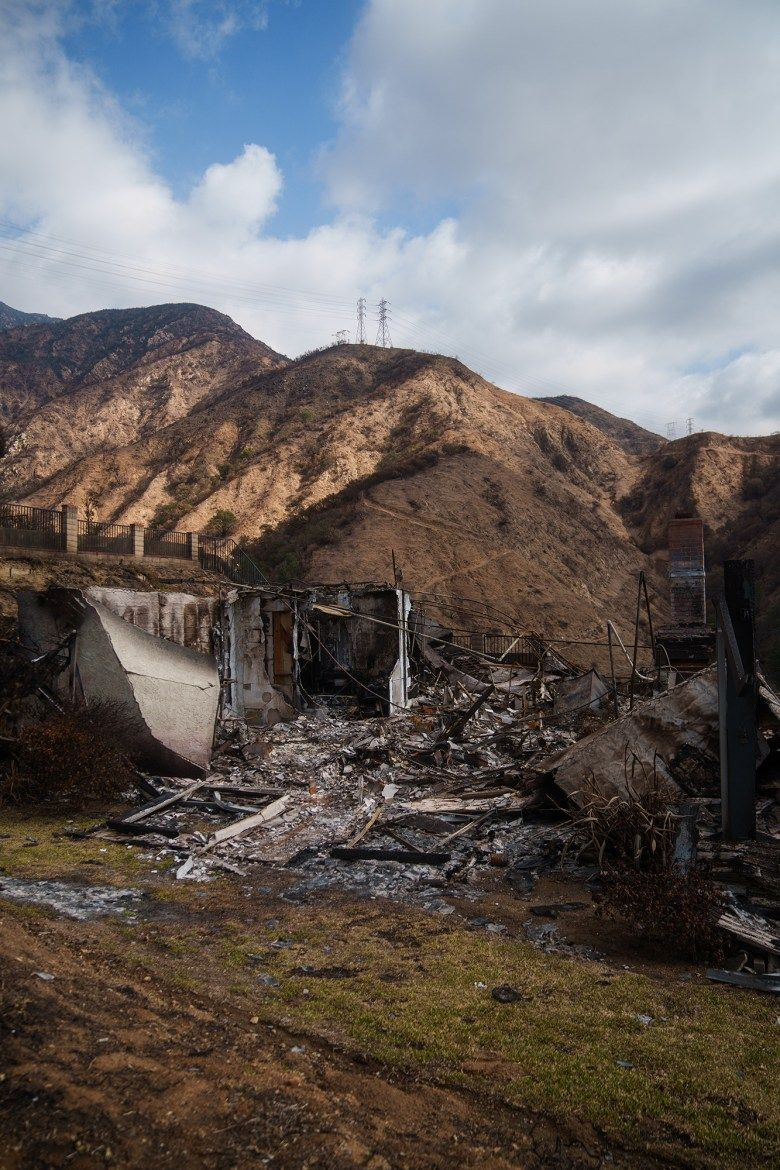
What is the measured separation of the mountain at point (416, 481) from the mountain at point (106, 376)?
35cm

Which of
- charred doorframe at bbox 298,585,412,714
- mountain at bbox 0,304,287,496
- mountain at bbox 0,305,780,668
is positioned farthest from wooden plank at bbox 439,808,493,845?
mountain at bbox 0,304,287,496

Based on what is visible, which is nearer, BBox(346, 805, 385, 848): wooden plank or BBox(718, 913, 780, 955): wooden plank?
BBox(718, 913, 780, 955): wooden plank

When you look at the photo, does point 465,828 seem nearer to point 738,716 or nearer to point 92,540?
point 738,716

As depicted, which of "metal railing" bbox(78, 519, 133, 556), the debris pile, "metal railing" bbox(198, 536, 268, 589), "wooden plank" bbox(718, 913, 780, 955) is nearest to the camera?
"wooden plank" bbox(718, 913, 780, 955)

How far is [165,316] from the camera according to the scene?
3807 inches

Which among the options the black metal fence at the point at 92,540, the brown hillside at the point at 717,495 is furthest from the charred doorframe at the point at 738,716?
the brown hillside at the point at 717,495

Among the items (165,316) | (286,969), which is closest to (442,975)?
(286,969)

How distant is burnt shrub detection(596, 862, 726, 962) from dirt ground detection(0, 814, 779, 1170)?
0.18 meters

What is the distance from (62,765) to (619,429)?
83.3m

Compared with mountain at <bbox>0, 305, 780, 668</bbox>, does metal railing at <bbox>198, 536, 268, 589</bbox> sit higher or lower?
lower

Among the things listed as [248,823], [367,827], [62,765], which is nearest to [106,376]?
[62,765]

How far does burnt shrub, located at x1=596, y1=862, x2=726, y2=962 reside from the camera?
460 cm

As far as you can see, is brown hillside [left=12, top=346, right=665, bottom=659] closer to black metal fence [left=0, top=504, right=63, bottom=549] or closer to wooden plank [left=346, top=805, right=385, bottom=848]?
black metal fence [left=0, top=504, right=63, bottom=549]

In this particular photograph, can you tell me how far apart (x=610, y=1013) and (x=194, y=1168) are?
7.91ft
